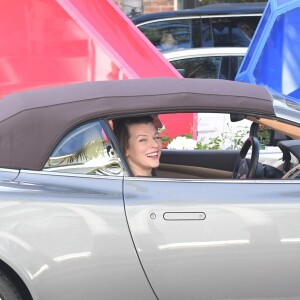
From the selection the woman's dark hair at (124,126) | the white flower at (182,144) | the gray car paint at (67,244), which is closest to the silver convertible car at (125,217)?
the gray car paint at (67,244)

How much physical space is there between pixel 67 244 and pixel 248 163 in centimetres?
126

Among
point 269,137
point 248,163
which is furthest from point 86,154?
point 269,137

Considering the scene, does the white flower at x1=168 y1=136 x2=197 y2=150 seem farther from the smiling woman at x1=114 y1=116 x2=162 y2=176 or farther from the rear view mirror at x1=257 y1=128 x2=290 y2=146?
the smiling woman at x1=114 y1=116 x2=162 y2=176

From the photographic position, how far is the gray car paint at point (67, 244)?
306 cm

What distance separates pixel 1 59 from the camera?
584 cm

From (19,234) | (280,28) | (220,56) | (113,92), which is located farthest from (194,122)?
(19,234)

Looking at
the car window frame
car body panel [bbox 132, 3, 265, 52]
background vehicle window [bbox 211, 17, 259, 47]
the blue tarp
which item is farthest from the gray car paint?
background vehicle window [bbox 211, 17, 259, 47]

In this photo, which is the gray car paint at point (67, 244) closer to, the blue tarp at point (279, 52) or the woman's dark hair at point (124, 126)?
the woman's dark hair at point (124, 126)

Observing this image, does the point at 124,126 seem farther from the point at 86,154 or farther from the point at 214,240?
the point at 214,240

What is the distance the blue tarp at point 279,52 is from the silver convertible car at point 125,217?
300 centimetres

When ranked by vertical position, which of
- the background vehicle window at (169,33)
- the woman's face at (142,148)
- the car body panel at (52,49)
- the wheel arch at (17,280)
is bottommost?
the wheel arch at (17,280)

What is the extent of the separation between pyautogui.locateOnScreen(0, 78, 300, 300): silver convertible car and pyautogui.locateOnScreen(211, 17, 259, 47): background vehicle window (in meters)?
6.03

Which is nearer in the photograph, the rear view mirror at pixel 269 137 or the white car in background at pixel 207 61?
the rear view mirror at pixel 269 137

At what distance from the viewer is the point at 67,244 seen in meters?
3.08
